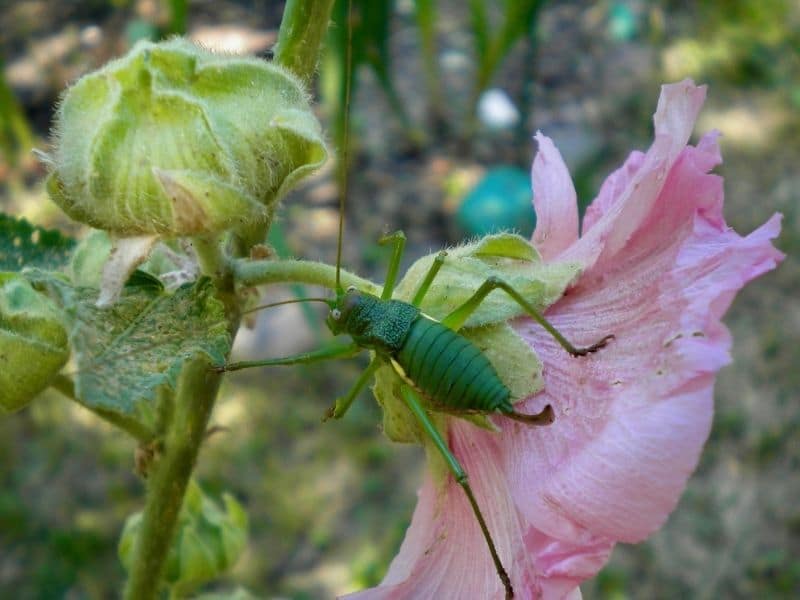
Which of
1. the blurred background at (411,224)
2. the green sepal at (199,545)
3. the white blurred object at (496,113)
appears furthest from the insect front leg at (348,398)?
the white blurred object at (496,113)

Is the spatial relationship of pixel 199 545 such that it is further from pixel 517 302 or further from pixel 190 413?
pixel 517 302

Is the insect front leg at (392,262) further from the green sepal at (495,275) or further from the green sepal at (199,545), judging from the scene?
the green sepal at (199,545)

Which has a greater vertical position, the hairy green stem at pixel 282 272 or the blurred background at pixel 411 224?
the hairy green stem at pixel 282 272

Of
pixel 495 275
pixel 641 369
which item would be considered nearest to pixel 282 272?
pixel 495 275

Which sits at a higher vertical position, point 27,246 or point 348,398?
point 27,246

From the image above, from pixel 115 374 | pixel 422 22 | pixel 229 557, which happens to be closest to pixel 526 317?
pixel 115 374

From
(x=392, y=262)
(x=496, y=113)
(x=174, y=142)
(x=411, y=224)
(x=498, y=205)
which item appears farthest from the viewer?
(x=496, y=113)

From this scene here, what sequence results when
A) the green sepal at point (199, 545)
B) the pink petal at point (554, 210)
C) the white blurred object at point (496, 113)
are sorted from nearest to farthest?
the pink petal at point (554, 210)
the green sepal at point (199, 545)
the white blurred object at point (496, 113)
